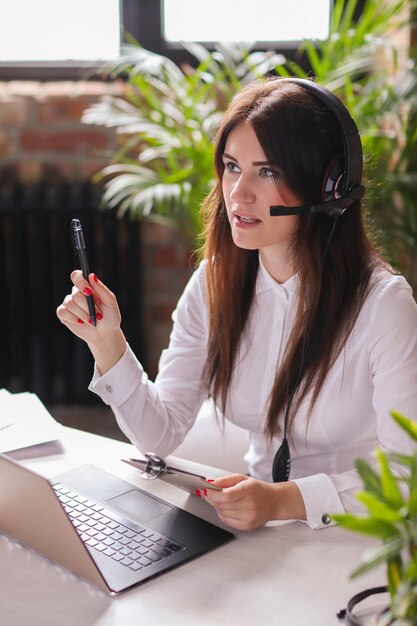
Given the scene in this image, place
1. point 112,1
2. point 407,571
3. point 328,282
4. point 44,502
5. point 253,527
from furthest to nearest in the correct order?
point 112,1 → point 328,282 → point 253,527 → point 44,502 → point 407,571

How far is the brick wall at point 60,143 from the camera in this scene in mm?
2693

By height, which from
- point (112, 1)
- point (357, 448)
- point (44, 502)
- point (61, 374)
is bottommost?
point (61, 374)

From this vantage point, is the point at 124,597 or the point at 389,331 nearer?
the point at 124,597

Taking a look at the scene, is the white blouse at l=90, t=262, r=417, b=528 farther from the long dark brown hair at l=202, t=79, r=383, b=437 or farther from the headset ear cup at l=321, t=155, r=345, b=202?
the headset ear cup at l=321, t=155, r=345, b=202

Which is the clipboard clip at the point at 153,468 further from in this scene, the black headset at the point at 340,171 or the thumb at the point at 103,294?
the black headset at the point at 340,171

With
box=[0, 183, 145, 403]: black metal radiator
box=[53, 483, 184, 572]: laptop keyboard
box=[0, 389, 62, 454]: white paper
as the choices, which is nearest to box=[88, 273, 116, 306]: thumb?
box=[0, 389, 62, 454]: white paper

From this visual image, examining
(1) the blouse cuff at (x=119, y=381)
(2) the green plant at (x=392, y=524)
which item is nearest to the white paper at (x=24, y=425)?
(1) the blouse cuff at (x=119, y=381)

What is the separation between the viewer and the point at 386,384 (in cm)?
121

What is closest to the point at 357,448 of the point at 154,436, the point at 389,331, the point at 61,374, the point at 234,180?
the point at 389,331

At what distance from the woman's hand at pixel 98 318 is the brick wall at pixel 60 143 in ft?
4.91

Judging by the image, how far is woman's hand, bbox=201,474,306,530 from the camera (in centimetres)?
101

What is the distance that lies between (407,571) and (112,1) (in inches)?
101

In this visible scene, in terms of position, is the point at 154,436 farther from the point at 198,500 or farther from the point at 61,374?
the point at 61,374

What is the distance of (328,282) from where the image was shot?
134 centimetres
